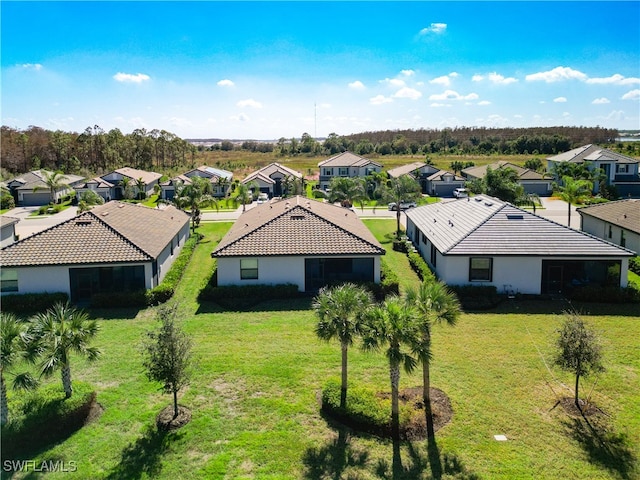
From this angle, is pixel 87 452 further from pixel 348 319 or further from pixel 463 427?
pixel 463 427

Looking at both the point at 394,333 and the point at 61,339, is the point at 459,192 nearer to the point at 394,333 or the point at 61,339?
the point at 394,333

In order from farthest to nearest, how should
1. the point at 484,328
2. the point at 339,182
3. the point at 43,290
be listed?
the point at 339,182 < the point at 43,290 < the point at 484,328

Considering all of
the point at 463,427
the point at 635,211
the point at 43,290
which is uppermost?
the point at 635,211

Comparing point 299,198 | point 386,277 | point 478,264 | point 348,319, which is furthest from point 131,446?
point 299,198

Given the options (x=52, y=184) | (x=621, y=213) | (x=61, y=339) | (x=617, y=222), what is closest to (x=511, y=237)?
(x=617, y=222)

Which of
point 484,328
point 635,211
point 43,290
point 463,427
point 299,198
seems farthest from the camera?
point 299,198

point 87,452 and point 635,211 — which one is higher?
point 635,211

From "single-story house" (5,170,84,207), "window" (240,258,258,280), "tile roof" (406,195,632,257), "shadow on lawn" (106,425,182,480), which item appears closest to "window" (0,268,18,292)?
Result: "window" (240,258,258,280)

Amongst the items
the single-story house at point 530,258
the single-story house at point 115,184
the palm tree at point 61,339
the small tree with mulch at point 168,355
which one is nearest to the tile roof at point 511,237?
the single-story house at point 530,258
